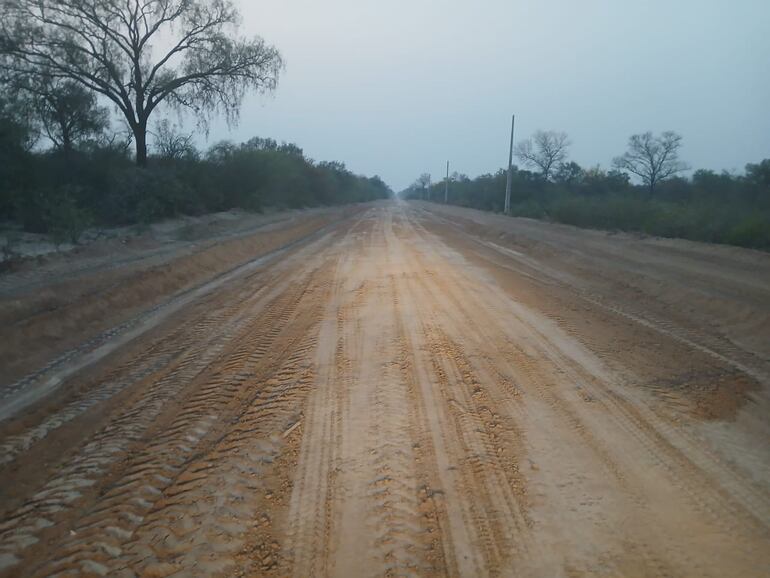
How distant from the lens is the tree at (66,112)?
23.0 meters

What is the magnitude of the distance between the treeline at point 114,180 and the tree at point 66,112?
343mm

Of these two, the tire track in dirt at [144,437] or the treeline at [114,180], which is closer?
the tire track in dirt at [144,437]

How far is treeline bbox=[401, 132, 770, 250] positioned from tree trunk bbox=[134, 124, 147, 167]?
23652mm

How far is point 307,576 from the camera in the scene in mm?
2961

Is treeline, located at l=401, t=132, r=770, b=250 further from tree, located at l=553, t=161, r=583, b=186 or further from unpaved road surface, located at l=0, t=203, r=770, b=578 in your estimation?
unpaved road surface, located at l=0, t=203, r=770, b=578

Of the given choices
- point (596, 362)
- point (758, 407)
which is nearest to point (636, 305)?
point (596, 362)

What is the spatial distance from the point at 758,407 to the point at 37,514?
633 centimetres

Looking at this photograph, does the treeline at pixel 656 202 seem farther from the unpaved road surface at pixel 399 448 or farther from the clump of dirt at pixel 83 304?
the clump of dirt at pixel 83 304

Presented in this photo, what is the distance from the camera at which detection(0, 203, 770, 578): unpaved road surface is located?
3.18m

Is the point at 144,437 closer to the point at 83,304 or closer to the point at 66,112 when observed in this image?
the point at 83,304

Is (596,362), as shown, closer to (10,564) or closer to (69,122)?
(10,564)

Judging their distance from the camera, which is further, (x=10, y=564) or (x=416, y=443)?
(x=416, y=443)

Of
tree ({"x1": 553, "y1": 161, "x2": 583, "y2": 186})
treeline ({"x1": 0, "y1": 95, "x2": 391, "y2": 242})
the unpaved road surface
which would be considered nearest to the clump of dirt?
the unpaved road surface

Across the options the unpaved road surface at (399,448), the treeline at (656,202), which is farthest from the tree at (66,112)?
the treeline at (656,202)
